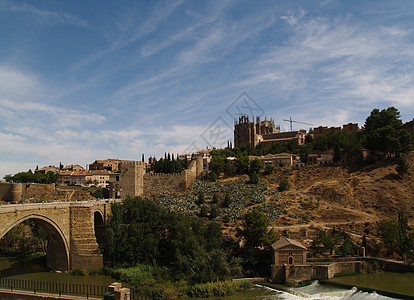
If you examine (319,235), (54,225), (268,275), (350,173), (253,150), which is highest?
(253,150)

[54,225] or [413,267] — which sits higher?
[54,225]

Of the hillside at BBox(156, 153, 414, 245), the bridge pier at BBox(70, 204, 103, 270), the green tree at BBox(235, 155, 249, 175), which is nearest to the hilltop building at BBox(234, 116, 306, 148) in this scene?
the green tree at BBox(235, 155, 249, 175)

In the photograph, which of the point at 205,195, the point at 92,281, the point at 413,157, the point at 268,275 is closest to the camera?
the point at 92,281

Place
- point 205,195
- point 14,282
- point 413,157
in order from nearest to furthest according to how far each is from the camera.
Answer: point 14,282
point 205,195
point 413,157

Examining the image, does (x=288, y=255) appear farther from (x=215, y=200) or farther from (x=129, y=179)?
(x=129, y=179)

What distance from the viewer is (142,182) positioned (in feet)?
124

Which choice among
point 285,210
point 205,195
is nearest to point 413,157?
point 285,210

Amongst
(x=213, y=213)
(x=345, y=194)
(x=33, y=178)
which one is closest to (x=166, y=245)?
(x=213, y=213)

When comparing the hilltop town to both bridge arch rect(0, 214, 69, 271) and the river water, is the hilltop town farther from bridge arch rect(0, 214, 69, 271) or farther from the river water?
bridge arch rect(0, 214, 69, 271)

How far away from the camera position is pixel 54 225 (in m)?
20.1

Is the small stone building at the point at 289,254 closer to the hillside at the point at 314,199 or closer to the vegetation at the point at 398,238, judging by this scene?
the hillside at the point at 314,199

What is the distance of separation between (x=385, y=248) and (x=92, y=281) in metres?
21.2

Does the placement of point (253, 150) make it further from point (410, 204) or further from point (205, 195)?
point (410, 204)

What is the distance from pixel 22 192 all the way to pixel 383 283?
37.0 metres
